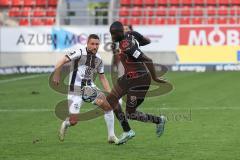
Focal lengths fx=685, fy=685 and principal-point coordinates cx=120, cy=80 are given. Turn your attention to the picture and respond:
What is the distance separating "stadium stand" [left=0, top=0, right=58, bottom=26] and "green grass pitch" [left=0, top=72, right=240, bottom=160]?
48.6 ft

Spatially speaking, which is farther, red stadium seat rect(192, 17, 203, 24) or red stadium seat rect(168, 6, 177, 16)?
red stadium seat rect(168, 6, 177, 16)

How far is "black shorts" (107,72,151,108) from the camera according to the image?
38.2 feet

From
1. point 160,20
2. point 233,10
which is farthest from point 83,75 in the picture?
point 233,10

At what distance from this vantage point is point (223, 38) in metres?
32.2

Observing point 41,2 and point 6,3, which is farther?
point 6,3

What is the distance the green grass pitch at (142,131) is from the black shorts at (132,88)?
74 cm

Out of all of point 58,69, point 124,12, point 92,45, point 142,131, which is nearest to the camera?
point 58,69

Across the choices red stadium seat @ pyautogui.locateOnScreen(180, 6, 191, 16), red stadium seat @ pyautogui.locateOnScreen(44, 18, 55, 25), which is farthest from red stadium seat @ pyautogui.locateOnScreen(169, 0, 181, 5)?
red stadium seat @ pyautogui.locateOnScreen(44, 18, 55, 25)

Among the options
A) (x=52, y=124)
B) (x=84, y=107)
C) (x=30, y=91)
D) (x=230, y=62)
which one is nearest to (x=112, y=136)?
(x=52, y=124)

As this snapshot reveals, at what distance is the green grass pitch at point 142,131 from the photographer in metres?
10.7

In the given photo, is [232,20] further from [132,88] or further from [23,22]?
[132,88]

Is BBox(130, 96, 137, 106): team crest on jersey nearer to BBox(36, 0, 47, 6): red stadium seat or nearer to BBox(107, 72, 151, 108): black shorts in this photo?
BBox(107, 72, 151, 108): black shorts

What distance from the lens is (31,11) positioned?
123 feet

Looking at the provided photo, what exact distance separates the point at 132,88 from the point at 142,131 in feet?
5.84
